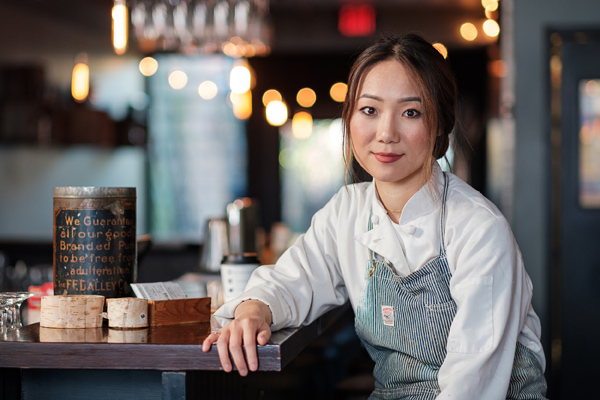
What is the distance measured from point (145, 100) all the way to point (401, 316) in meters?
5.44

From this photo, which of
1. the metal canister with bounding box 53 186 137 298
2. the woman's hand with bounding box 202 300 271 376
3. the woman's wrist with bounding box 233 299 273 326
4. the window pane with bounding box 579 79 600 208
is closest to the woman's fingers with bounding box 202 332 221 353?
the woman's hand with bounding box 202 300 271 376

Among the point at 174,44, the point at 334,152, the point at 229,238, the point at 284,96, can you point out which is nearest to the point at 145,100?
the point at 284,96

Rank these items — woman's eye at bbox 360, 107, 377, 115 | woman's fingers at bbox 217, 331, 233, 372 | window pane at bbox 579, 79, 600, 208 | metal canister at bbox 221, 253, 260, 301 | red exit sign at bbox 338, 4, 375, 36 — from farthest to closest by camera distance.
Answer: red exit sign at bbox 338, 4, 375, 36
window pane at bbox 579, 79, 600, 208
metal canister at bbox 221, 253, 260, 301
woman's eye at bbox 360, 107, 377, 115
woman's fingers at bbox 217, 331, 233, 372

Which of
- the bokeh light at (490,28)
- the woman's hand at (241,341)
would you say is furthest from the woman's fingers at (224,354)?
the bokeh light at (490,28)

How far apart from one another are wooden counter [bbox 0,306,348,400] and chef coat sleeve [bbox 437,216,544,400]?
0.96 feet

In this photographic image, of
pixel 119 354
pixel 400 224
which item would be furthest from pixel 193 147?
pixel 119 354

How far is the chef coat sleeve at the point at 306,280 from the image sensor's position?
1.45m

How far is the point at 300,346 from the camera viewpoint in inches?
54.9

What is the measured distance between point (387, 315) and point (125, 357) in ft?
1.74

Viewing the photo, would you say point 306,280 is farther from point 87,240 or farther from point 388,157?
point 87,240

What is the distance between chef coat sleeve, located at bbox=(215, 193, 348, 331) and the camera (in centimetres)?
145

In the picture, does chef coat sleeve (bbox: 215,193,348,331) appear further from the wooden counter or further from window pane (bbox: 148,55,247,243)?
window pane (bbox: 148,55,247,243)

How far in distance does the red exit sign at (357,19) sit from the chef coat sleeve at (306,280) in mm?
4885

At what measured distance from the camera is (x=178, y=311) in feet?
4.80
